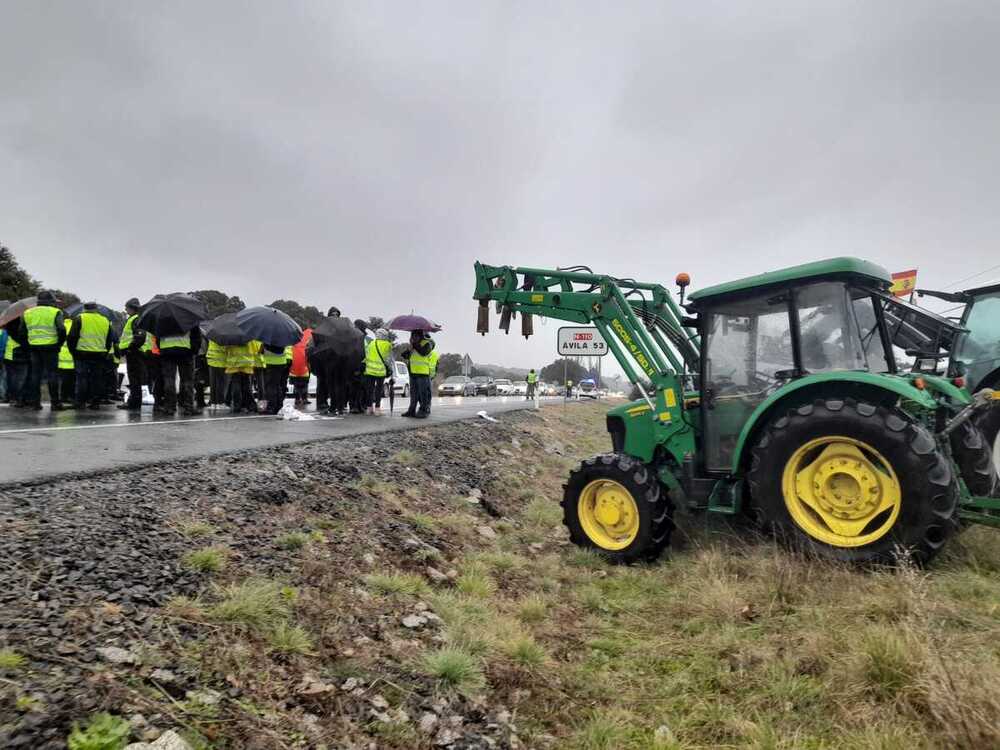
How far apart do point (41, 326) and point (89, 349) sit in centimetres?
75

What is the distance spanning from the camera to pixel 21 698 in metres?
1.85

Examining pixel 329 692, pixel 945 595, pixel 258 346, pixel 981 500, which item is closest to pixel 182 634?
Result: pixel 329 692

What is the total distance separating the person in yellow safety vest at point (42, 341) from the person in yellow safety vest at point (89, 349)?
0.78 ft

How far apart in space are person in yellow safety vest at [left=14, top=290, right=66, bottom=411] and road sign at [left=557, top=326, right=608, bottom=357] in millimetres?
9925

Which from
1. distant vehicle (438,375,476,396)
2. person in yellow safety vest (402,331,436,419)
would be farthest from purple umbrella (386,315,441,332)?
distant vehicle (438,375,476,396)

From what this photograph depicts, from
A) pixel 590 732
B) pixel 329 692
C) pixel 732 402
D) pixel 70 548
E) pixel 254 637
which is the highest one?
pixel 732 402

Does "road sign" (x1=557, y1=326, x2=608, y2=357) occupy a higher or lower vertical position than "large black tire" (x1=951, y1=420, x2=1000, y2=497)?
higher

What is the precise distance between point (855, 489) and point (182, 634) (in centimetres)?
406

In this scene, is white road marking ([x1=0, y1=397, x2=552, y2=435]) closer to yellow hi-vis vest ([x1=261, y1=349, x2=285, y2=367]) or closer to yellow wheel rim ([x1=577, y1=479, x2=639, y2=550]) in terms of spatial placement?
yellow hi-vis vest ([x1=261, y1=349, x2=285, y2=367])

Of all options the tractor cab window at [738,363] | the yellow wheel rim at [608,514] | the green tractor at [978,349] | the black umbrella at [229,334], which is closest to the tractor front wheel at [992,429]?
the green tractor at [978,349]

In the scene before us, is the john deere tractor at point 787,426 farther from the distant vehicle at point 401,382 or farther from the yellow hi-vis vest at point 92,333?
the distant vehicle at point 401,382

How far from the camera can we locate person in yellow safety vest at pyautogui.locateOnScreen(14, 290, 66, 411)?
9.85 metres

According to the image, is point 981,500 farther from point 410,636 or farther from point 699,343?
point 410,636

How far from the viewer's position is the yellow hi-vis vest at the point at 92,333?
10180mm
